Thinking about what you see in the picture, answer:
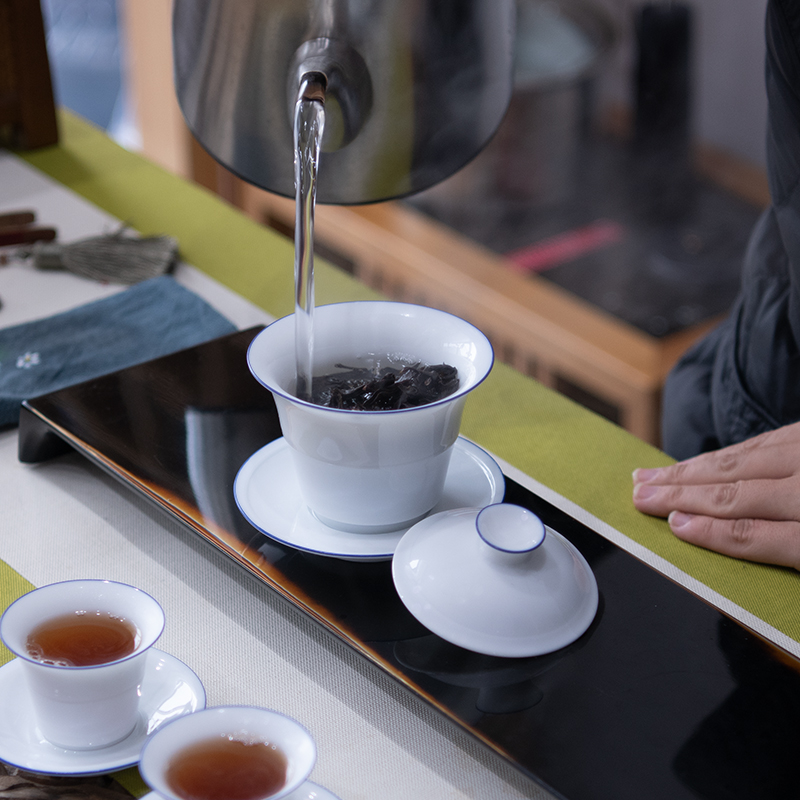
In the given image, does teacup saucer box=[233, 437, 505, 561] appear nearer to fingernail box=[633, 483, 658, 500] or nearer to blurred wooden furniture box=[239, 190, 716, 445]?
fingernail box=[633, 483, 658, 500]

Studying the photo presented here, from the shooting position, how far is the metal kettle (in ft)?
2.02

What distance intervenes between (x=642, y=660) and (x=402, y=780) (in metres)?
0.15

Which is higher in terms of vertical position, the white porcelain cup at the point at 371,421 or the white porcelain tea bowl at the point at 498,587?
the white porcelain cup at the point at 371,421

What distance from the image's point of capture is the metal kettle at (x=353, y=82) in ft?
2.02

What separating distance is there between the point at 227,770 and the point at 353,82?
0.43 meters

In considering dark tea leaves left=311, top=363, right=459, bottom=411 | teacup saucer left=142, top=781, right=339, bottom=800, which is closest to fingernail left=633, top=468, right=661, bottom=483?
dark tea leaves left=311, top=363, right=459, bottom=411

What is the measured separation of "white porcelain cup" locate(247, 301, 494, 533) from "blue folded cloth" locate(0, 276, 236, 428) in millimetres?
282

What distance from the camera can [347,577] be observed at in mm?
574

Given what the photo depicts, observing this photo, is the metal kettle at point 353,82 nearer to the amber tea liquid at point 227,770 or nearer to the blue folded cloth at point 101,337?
the blue folded cloth at point 101,337

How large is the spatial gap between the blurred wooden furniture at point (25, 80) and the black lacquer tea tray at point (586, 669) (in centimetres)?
74

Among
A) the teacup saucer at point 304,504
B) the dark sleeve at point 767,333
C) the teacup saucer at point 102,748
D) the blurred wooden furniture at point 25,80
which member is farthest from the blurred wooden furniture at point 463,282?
the teacup saucer at point 102,748

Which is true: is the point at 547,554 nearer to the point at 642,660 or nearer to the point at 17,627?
the point at 642,660

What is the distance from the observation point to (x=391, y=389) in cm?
55

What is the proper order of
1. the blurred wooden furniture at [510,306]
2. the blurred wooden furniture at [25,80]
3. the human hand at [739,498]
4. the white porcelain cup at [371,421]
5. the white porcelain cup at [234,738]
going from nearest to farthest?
1. the white porcelain cup at [234,738]
2. the white porcelain cup at [371,421]
3. the human hand at [739,498]
4. the blurred wooden furniture at [25,80]
5. the blurred wooden furniture at [510,306]
